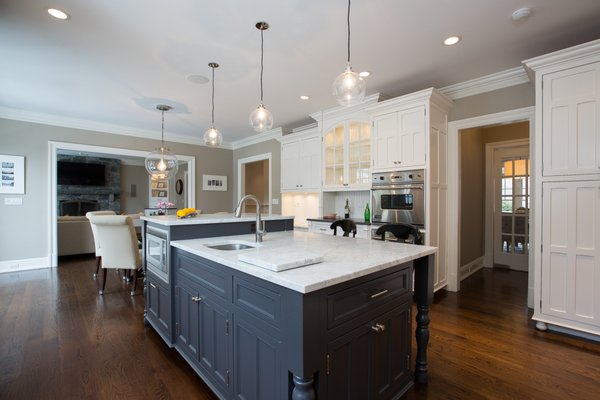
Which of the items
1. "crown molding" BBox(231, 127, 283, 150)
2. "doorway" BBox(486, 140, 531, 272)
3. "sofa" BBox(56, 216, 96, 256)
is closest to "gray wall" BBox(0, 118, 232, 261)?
"sofa" BBox(56, 216, 96, 256)

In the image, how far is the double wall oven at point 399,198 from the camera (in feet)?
11.2

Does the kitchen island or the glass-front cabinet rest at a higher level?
the glass-front cabinet

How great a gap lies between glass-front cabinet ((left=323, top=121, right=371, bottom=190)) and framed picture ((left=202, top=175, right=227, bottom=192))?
351 cm

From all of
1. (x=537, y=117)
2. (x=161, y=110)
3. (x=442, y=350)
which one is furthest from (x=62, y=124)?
(x=537, y=117)

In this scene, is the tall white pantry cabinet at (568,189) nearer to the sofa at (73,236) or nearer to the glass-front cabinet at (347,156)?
the glass-front cabinet at (347,156)

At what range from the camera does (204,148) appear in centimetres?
696

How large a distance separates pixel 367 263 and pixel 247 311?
0.65 meters

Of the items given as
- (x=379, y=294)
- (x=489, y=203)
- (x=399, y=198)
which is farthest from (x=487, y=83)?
(x=379, y=294)

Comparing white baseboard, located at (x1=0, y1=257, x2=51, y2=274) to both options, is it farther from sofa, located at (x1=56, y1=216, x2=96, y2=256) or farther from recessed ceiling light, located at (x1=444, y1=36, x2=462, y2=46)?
recessed ceiling light, located at (x1=444, y1=36, x2=462, y2=46)

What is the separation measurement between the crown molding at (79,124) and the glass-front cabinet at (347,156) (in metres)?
3.80

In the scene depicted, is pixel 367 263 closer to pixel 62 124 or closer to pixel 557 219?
pixel 557 219

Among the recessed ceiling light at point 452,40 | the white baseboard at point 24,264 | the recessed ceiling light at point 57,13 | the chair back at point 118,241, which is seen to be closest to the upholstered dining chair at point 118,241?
→ the chair back at point 118,241

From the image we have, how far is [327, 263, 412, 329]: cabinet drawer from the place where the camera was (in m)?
1.24

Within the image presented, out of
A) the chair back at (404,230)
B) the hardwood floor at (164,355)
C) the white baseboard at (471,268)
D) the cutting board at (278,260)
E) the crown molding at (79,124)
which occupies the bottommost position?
the hardwood floor at (164,355)
